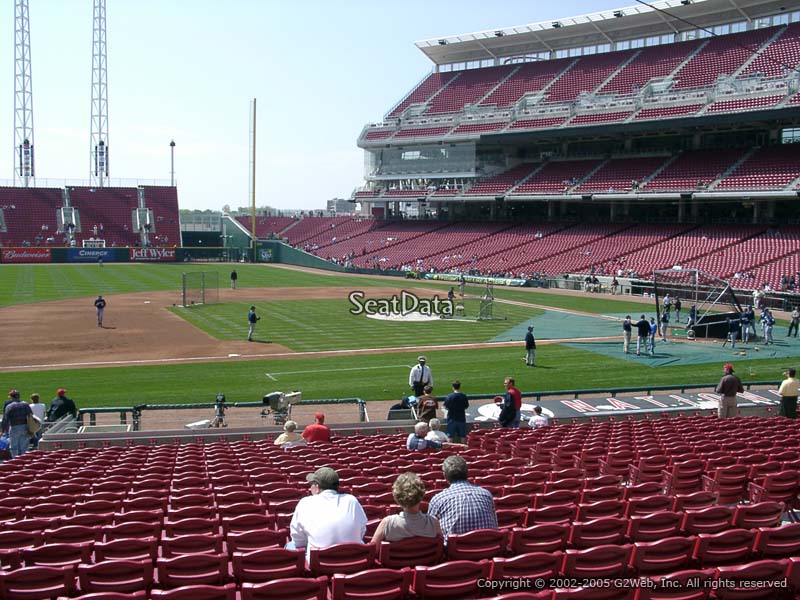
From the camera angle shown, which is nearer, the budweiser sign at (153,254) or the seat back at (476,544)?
the seat back at (476,544)

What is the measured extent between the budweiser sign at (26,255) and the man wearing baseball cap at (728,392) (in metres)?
75.3

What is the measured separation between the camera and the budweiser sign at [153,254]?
81938 millimetres

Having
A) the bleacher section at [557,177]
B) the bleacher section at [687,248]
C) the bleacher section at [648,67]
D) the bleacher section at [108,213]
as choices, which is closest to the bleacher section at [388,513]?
the bleacher section at [687,248]

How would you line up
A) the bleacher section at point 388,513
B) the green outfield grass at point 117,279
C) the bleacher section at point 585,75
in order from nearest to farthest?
the bleacher section at point 388,513 → the green outfield grass at point 117,279 → the bleacher section at point 585,75

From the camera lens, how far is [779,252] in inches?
1984

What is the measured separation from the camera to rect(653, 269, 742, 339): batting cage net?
3341 cm

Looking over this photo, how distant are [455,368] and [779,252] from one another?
3402 centimetres

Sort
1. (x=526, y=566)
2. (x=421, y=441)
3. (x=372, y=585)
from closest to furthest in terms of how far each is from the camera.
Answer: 1. (x=372, y=585)
2. (x=526, y=566)
3. (x=421, y=441)

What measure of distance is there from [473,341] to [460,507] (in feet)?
88.7

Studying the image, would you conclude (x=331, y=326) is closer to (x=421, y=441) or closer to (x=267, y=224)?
(x=421, y=441)

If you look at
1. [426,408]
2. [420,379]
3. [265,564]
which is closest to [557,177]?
[420,379]

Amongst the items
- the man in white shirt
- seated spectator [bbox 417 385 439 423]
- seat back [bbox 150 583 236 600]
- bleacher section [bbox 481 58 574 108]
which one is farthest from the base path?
bleacher section [bbox 481 58 574 108]

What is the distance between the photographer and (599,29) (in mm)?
76875

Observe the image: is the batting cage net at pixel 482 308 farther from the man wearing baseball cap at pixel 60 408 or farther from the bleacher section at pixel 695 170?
the man wearing baseball cap at pixel 60 408
